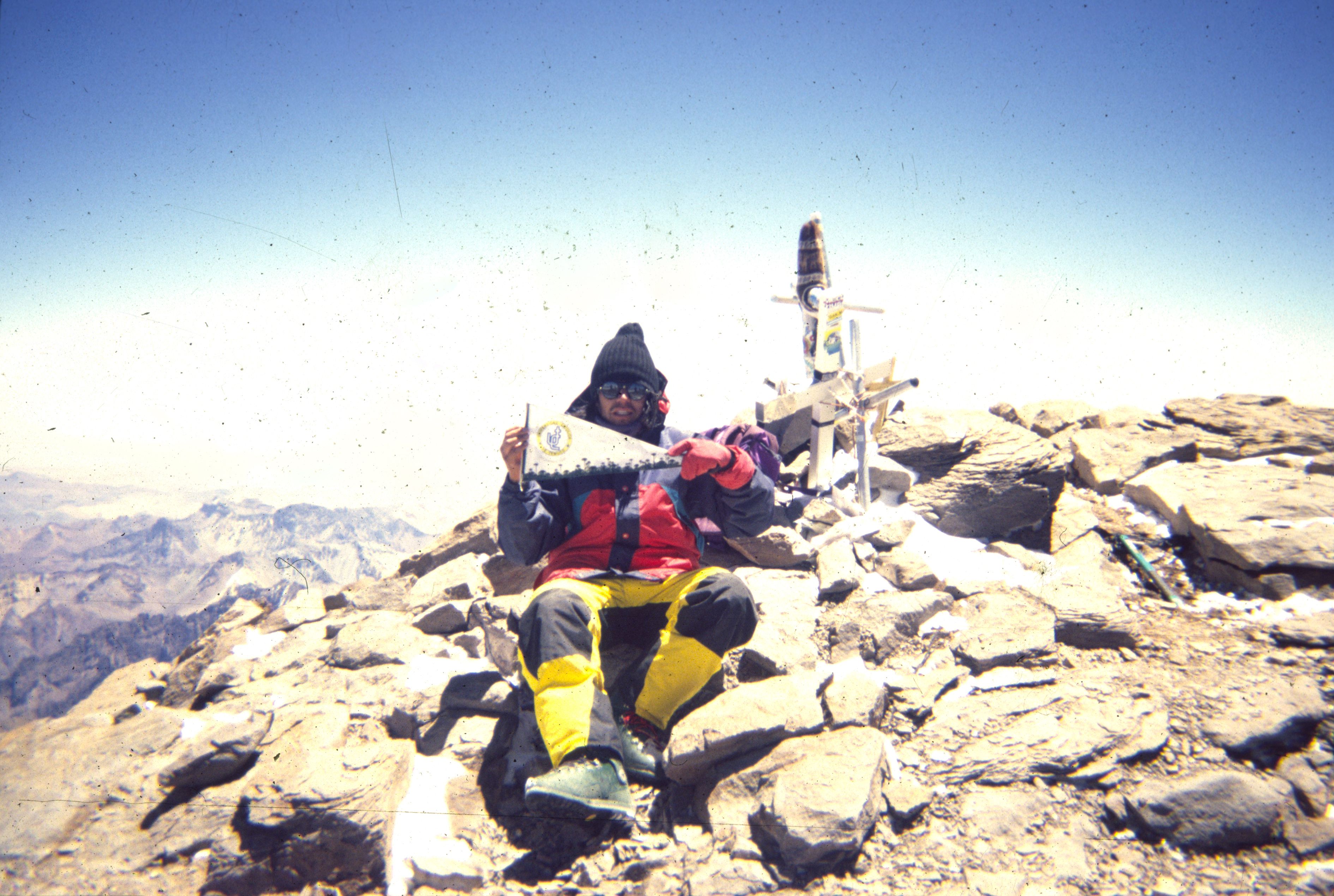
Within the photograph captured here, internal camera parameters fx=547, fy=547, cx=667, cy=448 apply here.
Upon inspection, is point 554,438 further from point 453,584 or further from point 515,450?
point 453,584

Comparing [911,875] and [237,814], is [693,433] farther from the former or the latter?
[237,814]

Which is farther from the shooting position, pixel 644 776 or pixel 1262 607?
pixel 1262 607

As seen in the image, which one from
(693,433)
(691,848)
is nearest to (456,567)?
(693,433)

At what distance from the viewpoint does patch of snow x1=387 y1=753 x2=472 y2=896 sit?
2.86 meters

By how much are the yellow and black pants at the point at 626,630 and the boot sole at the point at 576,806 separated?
204 mm

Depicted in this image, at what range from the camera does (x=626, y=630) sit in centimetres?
391

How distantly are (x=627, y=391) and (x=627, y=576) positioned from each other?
141 cm

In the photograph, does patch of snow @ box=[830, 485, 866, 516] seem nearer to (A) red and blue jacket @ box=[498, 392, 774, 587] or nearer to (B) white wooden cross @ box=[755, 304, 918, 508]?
(B) white wooden cross @ box=[755, 304, 918, 508]

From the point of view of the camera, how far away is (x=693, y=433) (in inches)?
176

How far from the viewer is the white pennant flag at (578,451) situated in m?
3.67

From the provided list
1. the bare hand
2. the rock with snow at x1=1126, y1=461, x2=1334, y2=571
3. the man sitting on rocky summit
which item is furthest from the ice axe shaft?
the bare hand

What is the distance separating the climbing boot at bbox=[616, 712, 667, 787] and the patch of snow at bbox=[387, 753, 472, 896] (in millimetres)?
962

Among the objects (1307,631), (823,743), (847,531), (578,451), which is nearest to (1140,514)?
(1307,631)

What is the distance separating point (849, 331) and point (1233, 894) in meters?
5.71
